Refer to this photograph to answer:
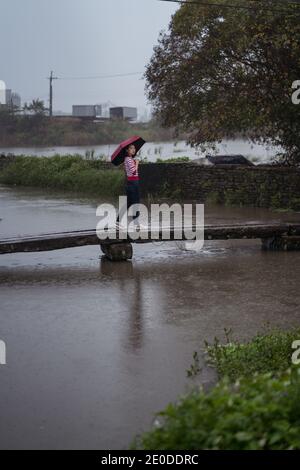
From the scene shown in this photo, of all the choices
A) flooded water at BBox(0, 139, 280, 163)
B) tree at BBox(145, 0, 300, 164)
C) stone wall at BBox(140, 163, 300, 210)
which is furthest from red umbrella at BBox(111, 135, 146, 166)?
flooded water at BBox(0, 139, 280, 163)

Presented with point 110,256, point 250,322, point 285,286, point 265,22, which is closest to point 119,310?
point 250,322

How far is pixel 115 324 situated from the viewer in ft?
29.5

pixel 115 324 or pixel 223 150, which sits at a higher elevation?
pixel 223 150

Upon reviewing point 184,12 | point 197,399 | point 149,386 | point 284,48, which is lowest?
point 149,386

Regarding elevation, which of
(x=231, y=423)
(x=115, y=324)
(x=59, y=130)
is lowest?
(x=115, y=324)

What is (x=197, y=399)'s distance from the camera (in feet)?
14.4

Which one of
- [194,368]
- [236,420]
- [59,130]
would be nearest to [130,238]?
[194,368]

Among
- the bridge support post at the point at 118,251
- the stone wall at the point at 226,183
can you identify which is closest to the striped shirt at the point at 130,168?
the bridge support post at the point at 118,251

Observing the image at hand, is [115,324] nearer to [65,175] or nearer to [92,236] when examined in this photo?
[92,236]

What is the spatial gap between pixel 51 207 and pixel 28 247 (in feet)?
38.1

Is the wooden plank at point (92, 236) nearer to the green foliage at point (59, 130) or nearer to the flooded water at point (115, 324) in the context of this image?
the flooded water at point (115, 324)

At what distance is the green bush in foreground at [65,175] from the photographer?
93.1 ft

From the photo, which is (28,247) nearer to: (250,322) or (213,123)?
(250,322)

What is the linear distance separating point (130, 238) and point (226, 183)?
36.6ft
